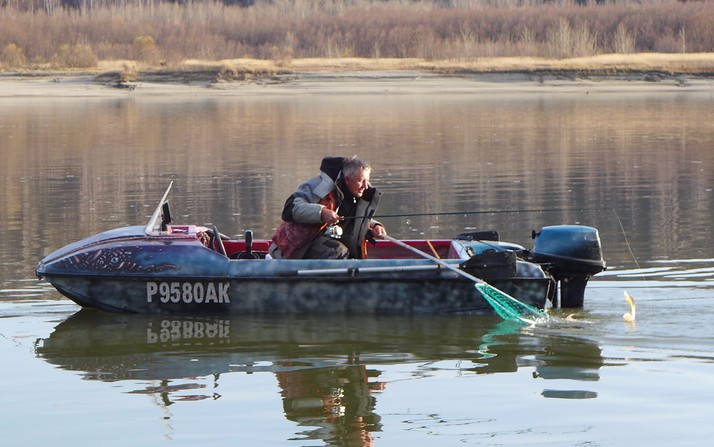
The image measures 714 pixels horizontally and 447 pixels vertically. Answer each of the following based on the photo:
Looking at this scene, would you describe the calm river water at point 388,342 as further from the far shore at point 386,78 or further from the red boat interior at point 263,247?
the far shore at point 386,78

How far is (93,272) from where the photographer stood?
10867 millimetres

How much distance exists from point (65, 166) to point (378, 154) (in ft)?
18.9

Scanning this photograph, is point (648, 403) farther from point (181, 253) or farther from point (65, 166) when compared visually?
point (65, 166)

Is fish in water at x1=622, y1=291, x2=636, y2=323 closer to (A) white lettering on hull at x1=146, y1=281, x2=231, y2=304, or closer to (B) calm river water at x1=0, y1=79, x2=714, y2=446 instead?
(B) calm river water at x1=0, y1=79, x2=714, y2=446

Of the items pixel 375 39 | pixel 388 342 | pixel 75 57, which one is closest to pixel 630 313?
pixel 388 342

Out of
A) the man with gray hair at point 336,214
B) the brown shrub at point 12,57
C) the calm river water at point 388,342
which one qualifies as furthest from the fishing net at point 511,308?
the brown shrub at point 12,57

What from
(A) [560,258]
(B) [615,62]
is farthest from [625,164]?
(B) [615,62]

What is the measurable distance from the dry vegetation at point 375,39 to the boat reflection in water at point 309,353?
41.5m

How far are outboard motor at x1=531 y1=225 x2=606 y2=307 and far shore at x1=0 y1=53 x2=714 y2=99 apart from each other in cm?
3758

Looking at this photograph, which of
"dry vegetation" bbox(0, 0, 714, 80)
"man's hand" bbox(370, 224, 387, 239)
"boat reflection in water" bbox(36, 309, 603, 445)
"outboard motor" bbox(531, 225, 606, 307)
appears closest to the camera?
"boat reflection in water" bbox(36, 309, 603, 445)

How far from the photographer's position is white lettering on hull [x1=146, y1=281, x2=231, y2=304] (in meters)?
10.8

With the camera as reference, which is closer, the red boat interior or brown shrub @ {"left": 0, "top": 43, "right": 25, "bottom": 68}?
the red boat interior

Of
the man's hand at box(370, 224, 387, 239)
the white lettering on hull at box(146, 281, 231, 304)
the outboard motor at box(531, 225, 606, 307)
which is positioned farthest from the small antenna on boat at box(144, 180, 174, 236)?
the outboard motor at box(531, 225, 606, 307)

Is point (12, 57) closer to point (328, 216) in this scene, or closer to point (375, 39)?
point (375, 39)
